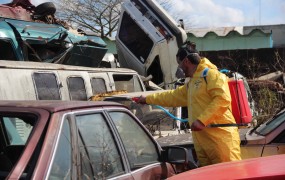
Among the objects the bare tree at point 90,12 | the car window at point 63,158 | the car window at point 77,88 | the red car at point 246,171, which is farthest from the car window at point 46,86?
the bare tree at point 90,12

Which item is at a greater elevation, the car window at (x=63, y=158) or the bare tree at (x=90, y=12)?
the bare tree at (x=90, y=12)

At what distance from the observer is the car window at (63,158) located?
2678mm

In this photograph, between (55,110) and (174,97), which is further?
(174,97)

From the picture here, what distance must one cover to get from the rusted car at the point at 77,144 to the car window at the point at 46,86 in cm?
258

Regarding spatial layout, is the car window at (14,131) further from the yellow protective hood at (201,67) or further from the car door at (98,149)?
the yellow protective hood at (201,67)

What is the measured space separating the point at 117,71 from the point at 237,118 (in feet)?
10.5

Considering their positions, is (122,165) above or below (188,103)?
below

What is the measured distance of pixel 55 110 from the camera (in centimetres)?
288

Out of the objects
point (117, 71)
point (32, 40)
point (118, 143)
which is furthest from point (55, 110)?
point (117, 71)

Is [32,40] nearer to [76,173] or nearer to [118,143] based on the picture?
[118,143]

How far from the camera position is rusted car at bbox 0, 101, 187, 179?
264cm

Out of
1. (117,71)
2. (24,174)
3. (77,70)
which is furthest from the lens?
(117,71)

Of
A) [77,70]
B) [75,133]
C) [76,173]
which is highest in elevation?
[77,70]

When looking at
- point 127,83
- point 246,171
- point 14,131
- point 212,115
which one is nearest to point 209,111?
point 212,115
